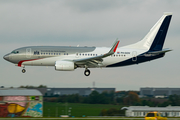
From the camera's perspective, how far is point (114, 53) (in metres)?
61.3

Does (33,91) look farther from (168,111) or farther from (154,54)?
(168,111)

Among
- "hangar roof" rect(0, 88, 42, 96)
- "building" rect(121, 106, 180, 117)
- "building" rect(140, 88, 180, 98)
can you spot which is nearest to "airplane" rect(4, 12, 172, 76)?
"hangar roof" rect(0, 88, 42, 96)

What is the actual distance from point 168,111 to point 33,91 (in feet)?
93.7

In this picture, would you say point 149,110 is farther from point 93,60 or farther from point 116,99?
point 93,60

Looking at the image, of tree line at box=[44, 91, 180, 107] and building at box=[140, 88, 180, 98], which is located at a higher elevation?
building at box=[140, 88, 180, 98]

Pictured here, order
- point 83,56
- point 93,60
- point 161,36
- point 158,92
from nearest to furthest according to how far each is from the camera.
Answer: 1. point 93,60
2. point 83,56
3. point 161,36
4. point 158,92

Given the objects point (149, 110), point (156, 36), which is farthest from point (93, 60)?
point (149, 110)

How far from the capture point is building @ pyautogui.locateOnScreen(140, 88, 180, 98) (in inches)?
3497

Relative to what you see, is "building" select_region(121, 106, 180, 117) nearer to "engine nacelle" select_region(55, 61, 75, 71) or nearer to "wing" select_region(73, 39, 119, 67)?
"wing" select_region(73, 39, 119, 67)

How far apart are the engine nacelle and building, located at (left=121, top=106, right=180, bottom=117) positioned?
1626cm

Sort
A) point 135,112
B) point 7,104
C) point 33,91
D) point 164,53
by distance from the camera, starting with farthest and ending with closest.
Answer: point 135,112 → point 164,53 → point 33,91 → point 7,104

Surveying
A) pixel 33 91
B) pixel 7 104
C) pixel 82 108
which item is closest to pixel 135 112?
pixel 82 108

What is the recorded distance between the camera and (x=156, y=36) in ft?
215

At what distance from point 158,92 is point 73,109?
33458 millimetres
